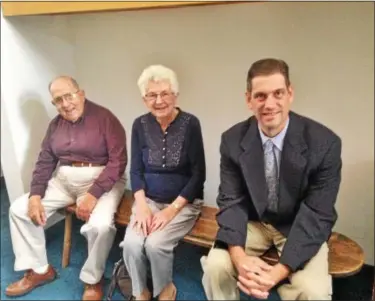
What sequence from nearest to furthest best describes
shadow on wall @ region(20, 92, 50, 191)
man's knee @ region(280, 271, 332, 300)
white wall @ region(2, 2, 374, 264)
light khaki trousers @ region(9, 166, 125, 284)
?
man's knee @ region(280, 271, 332, 300)
white wall @ region(2, 2, 374, 264)
light khaki trousers @ region(9, 166, 125, 284)
shadow on wall @ region(20, 92, 50, 191)

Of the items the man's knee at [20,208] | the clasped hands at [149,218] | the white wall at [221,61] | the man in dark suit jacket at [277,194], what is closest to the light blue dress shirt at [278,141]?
the man in dark suit jacket at [277,194]

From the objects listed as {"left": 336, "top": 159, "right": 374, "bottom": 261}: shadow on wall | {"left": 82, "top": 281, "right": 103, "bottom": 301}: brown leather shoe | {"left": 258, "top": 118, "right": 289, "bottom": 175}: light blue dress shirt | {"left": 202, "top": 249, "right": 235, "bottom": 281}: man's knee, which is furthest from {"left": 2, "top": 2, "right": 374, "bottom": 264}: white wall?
{"left": 82, "top": 281, "right": 103, "bottom": 301}: brown leather shoe

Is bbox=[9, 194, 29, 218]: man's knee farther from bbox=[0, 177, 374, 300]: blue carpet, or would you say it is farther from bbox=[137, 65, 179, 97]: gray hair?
bbox=[137, 65, 179, 97]: gray hair

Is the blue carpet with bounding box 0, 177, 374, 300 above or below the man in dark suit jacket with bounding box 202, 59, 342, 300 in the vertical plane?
below

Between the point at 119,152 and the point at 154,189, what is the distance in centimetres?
13

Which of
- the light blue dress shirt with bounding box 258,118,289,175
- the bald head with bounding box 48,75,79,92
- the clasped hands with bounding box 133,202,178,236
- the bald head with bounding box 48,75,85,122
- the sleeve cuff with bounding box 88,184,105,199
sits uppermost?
the bald head with bounding box 48,75,79,92

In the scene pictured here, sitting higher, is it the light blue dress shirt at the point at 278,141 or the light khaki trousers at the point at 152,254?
the light blue dress shirt at the point at 278,141

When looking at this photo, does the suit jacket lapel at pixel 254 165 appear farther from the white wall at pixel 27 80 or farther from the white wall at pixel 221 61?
the white wall at pixel 27 80

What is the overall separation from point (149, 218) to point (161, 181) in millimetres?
95

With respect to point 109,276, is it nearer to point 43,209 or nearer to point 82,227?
point 82,227

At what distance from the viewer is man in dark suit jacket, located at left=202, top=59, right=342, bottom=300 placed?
27.6 inches

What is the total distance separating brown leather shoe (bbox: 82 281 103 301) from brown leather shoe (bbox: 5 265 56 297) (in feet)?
0.40

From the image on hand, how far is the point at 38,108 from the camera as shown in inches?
40.4

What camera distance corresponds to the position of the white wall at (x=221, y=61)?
0.81 m
